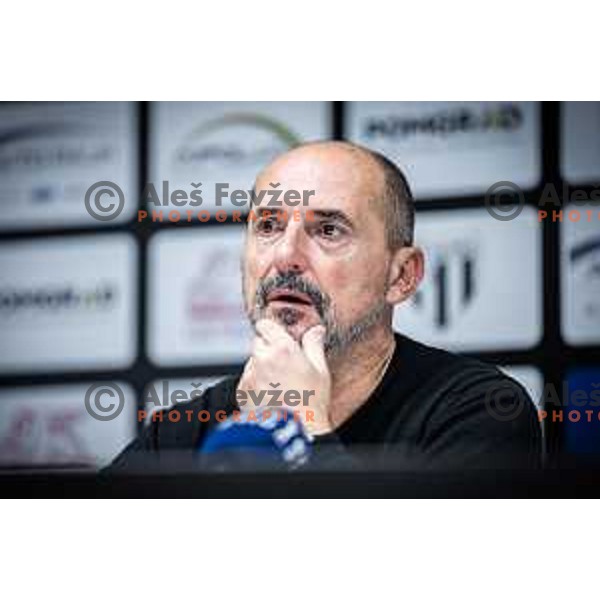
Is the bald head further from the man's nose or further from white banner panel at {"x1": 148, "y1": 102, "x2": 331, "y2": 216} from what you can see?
the man's nose

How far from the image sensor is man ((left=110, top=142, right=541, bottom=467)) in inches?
161

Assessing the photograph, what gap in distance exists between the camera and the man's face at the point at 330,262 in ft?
13.5

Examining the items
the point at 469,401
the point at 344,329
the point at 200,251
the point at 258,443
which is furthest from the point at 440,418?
the point at 200,251

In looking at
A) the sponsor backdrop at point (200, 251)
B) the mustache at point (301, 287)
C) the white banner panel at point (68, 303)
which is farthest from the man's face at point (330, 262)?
the white banner panel at point (68, 303)

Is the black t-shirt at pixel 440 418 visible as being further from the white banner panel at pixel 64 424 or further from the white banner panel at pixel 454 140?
the white banner panel at pixel 64 424

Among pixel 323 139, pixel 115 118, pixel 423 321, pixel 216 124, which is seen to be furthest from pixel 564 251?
pixel 115 118

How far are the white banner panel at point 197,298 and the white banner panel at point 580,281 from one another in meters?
0.95

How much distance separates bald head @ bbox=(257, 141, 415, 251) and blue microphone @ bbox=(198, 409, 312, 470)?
61 cm

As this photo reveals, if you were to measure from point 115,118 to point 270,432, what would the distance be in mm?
1071

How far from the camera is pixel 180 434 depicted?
13.8 feet

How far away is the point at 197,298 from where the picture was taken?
426cm

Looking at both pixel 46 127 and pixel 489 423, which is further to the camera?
pixel 46 127

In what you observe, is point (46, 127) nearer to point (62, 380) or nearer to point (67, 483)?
point (62, 380)

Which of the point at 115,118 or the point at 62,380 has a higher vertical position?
the point at 115,118
